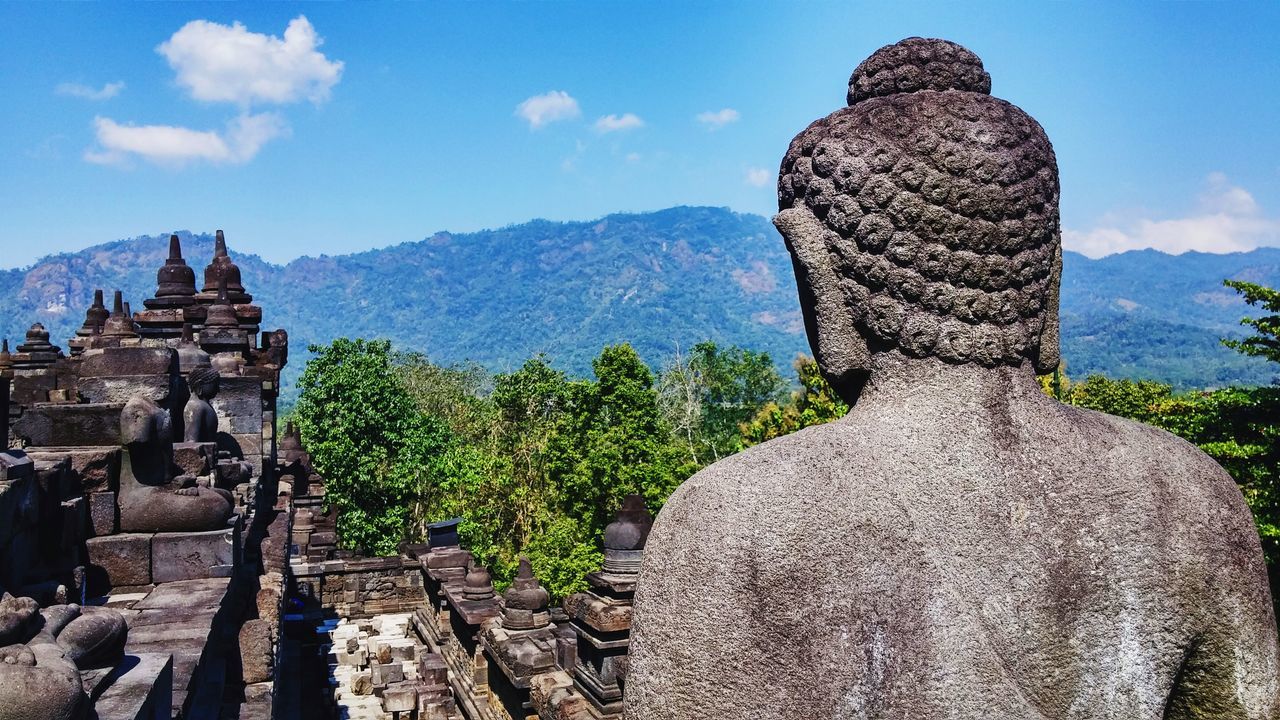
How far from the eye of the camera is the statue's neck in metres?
2.15

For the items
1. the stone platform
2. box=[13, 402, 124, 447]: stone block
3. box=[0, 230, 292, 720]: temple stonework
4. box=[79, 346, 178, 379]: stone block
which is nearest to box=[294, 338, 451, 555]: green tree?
box=[0, 230, 292, 720]: temple stonework

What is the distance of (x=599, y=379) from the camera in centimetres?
3162

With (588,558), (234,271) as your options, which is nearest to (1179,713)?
(234,271)

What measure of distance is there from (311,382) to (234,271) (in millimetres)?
21095

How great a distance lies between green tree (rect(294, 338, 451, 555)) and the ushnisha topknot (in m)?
34.0

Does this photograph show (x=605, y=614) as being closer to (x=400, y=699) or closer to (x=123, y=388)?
(x=123, y=388)

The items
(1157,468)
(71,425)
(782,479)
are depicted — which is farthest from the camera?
(71,425)

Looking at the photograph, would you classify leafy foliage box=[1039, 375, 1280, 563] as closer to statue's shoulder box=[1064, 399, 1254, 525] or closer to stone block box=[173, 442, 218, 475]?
stone block box=[173, 442, 218, 475]

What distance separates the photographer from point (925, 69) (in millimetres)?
2270

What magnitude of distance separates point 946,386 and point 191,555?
6.89 meters

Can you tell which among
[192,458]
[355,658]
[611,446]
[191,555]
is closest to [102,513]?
[191,555]

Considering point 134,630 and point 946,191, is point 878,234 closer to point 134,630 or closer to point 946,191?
point 946,191

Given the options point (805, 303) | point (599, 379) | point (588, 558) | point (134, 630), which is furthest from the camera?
point (599, 379)

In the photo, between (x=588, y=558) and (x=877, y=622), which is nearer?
(x=877, y=622)
